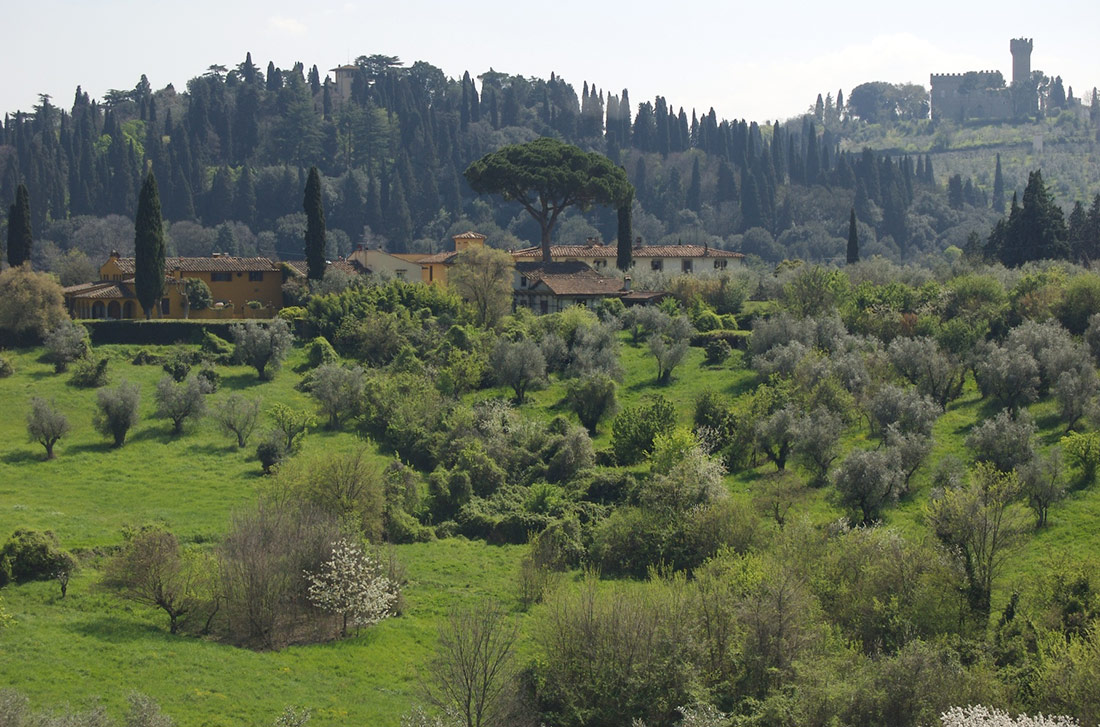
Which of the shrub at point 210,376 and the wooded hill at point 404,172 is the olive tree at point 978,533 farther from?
the wooded hill at point 404,172

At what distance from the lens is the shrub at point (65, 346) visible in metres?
60.4

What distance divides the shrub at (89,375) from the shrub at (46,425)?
8.04 meters

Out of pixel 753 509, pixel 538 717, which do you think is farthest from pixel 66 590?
pixel 753 509

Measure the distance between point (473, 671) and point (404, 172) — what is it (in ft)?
424

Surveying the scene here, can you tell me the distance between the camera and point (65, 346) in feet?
198

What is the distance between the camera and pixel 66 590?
35.6m

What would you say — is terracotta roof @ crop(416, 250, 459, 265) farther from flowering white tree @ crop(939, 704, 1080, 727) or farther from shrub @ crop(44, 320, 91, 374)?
flowering white tree @ crop(939, 704, 1080, 727)

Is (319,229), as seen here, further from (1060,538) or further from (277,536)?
(1060,538)

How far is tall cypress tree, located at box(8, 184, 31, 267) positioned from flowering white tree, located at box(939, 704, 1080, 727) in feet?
210

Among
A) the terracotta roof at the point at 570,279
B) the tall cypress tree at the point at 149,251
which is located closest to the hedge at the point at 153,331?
the tall cypress tree at the point at 149,251

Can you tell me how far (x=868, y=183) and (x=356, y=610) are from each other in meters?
145

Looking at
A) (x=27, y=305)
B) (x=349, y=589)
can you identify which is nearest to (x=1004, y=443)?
(x=349, y=589)

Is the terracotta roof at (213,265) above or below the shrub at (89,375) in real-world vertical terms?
above

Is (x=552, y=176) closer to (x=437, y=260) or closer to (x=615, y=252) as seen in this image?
(x=615, y=252)
